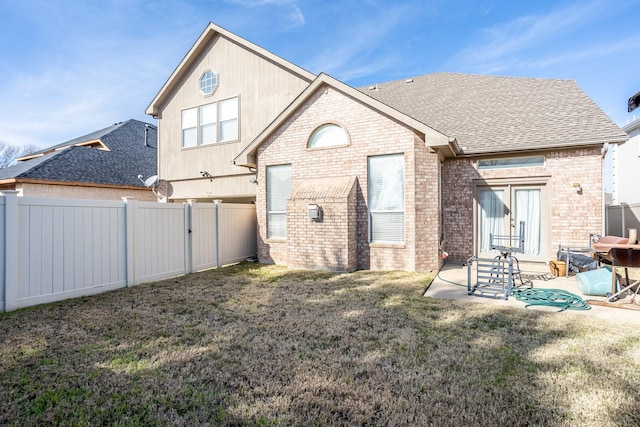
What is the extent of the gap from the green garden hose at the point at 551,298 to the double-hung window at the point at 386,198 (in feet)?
9.77

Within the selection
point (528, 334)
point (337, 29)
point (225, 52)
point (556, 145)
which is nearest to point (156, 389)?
point (528, 334)

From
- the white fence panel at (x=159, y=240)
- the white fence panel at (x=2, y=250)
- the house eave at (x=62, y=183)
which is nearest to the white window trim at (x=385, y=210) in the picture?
the white fence panel at (x=159, y=240)

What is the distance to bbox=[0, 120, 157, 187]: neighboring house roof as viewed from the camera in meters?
13.2

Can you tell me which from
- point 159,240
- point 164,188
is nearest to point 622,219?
point 159,240

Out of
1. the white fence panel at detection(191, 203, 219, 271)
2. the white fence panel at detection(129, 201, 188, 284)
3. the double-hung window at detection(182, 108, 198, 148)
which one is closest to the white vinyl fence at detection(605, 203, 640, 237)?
the white fence panel at detection(191, 203, 219, 271)

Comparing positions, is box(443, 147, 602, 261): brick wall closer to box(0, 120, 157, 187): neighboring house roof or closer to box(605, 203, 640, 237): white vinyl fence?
box(605, 203, 640, 237): white vinyl fence

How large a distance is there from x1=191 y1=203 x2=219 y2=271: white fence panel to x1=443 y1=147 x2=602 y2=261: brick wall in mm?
7015

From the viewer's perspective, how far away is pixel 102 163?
15.9 metres

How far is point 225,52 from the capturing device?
12.0 meters

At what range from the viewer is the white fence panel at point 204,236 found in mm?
8389

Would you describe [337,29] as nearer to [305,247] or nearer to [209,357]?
[305,247]

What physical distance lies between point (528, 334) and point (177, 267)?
756 centimetres

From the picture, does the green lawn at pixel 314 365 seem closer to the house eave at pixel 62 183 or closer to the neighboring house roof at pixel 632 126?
the house eave at pixel 62 183

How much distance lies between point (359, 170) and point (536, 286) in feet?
15.7
